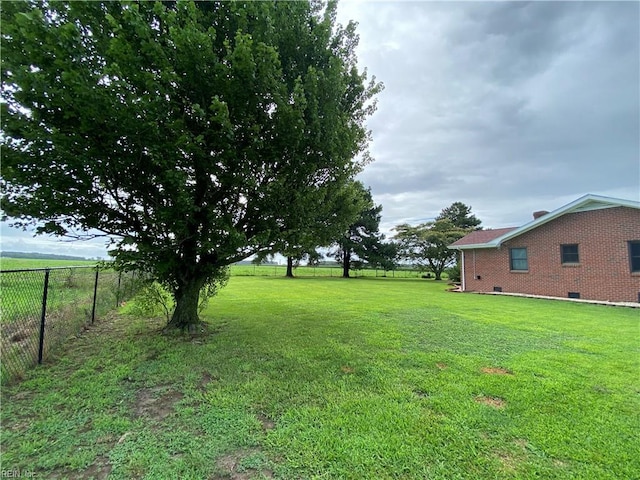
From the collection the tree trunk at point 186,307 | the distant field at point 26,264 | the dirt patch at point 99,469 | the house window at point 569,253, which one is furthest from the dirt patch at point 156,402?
the house window at point 569,253

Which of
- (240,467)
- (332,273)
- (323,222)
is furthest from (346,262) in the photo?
(240,467)

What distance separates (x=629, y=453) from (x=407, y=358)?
8.15ft

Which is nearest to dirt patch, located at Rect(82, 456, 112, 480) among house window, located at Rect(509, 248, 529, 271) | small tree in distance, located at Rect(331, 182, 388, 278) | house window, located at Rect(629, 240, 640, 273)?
house window, located at Rect(629, 240, 640, 273)

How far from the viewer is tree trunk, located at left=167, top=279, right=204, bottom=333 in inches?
241

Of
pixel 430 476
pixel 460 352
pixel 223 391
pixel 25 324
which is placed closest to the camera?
pixel 430 476

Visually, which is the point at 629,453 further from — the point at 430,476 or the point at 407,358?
the point at 407,358

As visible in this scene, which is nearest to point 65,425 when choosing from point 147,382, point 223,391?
point 147,382

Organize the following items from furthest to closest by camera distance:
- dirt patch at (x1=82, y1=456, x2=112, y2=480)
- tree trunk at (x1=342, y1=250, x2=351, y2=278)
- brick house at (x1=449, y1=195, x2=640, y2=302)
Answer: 1. tree trunk at (x1=342, y1=250, x2=351, y2=278)
2. brick house at (x1=449, y1=195, x2=640, y2=302)
3. dirt patch at (x1=82, y1=456, x2=112, y2=480)

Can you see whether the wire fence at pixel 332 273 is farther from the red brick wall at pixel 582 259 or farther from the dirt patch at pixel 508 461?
the dirt patch at pixel 508 461

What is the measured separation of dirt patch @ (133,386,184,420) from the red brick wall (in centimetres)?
1547

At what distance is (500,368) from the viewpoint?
4090 mm

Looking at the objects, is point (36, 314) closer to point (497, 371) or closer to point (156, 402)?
point (156, 402)

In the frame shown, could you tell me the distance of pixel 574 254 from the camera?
12438 millimetres

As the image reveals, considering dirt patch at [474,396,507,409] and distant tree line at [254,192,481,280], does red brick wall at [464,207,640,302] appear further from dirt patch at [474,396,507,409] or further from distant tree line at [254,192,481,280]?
distant tree line at [254,192,481,280]
